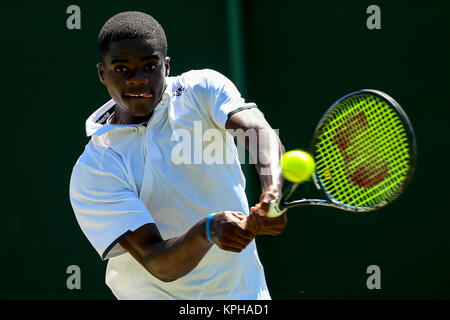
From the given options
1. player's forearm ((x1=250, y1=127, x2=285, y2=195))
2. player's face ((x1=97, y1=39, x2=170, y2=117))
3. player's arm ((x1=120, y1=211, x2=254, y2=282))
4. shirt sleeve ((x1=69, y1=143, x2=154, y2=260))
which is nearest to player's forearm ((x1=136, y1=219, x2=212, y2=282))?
player's arm ((x1=120, y1=211, x2=254, y2=282))

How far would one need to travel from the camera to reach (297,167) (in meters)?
2.18

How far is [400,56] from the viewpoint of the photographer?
163 inches

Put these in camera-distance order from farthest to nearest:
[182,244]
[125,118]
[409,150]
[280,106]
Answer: [280,106]
[125,118]
[182,244]
[409,150]

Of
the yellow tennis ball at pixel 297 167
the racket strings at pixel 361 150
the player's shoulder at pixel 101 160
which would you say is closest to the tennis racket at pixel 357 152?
the racket strings at pixel 361 150

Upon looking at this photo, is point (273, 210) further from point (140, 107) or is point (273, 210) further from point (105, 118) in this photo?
point (105, 118)

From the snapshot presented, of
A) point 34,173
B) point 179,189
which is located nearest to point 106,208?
point 179,189

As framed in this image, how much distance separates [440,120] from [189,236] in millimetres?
2175

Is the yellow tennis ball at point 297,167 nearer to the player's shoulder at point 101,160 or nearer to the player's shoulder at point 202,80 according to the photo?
the player's shoulder at point 202,80

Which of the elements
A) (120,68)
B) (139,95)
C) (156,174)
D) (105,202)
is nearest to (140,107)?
(139,95)

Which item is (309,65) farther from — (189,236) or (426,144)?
(189,236)

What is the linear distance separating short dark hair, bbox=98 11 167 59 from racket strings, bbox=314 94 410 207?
0.72m

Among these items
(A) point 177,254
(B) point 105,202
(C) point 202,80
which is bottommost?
(A) point 177,254

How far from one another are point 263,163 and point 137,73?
23.3 inches

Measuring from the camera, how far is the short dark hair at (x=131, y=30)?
2.69m
